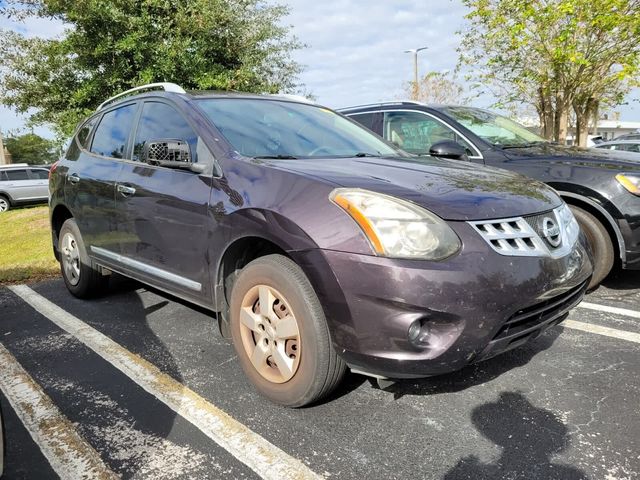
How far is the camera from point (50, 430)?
7.82ft

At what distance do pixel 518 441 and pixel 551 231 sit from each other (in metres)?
1.00

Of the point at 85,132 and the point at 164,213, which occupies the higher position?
the point at 85,132

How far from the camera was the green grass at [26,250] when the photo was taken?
234 inches

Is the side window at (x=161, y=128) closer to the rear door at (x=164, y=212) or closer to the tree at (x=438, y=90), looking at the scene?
the rear door at (x=164, y=212)

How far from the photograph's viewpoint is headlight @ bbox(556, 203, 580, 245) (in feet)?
8.36

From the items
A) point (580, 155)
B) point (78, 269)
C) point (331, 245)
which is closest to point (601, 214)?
point (580, 155)

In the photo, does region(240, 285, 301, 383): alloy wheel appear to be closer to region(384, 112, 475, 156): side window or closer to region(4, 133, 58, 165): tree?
region(384, 112, 475, 156): side window

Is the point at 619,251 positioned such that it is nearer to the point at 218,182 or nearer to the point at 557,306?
the point at 557,306

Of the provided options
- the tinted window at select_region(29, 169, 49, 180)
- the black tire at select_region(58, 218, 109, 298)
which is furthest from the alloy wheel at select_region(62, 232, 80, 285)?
the tinted window at select_region(29, 169, 49, 180)

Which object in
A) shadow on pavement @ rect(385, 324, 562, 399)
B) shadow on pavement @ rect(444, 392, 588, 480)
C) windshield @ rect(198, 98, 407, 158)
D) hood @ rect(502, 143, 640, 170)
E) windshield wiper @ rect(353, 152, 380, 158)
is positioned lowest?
shadow on pavement @ rect(444, 392, 588, 480)

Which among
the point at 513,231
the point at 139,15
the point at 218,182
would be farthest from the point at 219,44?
the point at 513,231

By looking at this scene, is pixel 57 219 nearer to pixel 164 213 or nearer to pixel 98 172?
pixel 98 172

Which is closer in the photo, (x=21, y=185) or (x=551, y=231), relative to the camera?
(x=551, y=231)

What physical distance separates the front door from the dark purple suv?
0.01 meters
